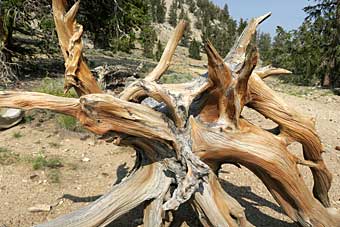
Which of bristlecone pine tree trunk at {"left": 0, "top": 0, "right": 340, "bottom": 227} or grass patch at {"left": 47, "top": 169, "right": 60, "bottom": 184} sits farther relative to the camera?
grass patch at {"left": 47, "top": 169, "right": 60, "bottom": 184}

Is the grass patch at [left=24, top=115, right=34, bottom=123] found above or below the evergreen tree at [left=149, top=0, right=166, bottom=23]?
below

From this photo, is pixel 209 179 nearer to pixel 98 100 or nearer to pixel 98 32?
pixel 98 100

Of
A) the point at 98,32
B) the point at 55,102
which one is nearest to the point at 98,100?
the point at 55,102

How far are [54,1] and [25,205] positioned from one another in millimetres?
2150

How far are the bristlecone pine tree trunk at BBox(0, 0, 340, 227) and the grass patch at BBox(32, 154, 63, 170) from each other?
80.0 inches

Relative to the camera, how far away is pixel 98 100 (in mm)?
2654

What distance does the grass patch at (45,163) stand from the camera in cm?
495

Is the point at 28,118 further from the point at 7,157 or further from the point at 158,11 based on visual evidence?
the point at 158,11

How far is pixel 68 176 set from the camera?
4809mm

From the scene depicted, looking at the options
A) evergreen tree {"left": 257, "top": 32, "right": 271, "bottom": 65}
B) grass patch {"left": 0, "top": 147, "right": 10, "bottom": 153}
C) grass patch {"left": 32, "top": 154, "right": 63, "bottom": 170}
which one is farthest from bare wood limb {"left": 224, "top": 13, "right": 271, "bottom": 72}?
evergreen tree {"left": 257, "top": 32, "right": 271, "bottom": 65}

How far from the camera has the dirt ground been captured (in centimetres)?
396

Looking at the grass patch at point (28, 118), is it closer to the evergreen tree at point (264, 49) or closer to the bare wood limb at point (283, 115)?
the bare wood limb at point (283, 115)

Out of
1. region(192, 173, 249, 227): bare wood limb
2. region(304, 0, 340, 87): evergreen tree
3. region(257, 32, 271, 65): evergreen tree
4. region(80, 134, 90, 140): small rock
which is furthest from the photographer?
region(257, 32, 271, 65): evergreen tree

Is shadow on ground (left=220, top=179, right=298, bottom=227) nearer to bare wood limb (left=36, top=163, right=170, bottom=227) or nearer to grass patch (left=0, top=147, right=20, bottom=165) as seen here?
bare wood limb (left=36, top=163, right=170, bottom=227)
